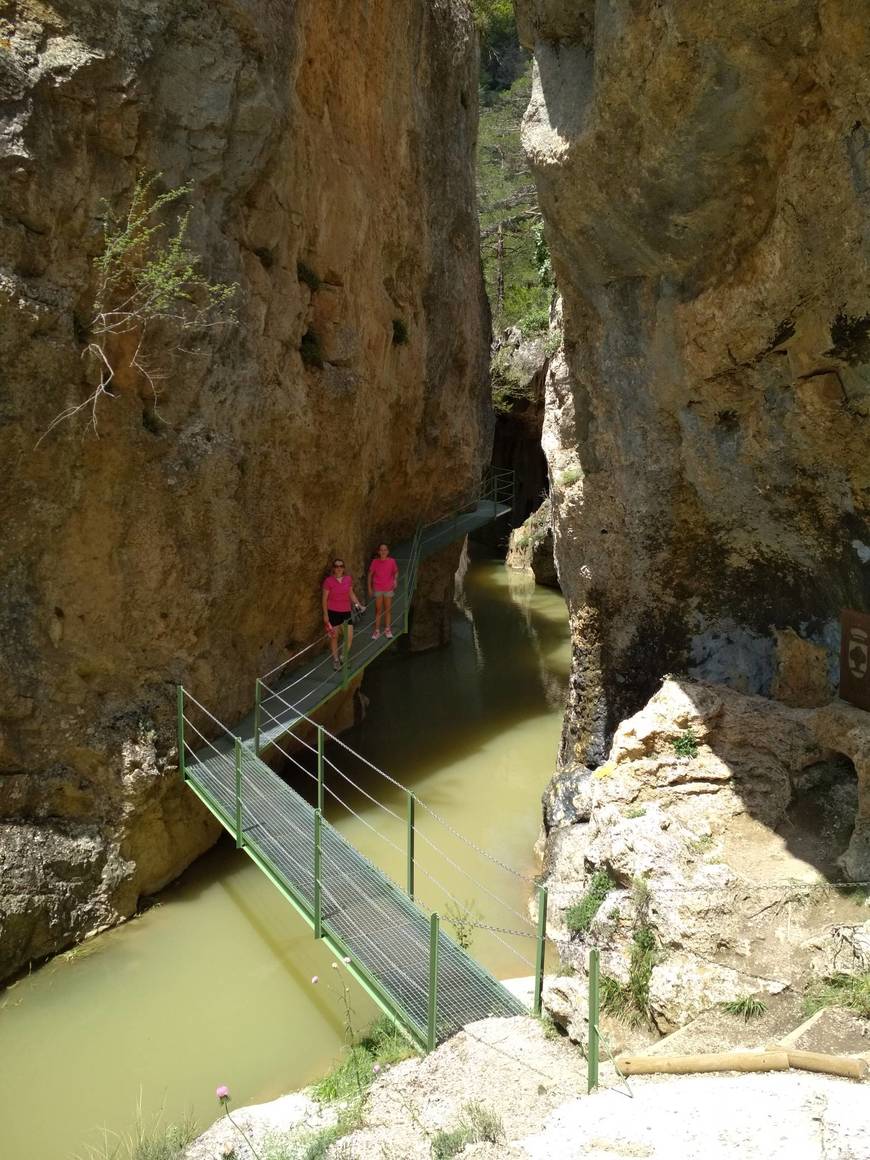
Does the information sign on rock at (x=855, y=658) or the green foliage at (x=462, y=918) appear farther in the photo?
the green foliage at (x=462, y=918)

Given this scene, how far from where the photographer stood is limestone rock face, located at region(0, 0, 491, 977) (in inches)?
294

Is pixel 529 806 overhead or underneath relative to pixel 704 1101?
underneath

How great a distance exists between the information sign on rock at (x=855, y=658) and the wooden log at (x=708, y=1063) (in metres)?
3.21

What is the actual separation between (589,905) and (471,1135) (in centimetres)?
233

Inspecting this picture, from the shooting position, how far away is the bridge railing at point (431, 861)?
25.5 feet

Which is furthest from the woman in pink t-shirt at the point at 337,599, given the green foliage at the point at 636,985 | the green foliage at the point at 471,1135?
the green foliage at the point at 471,1135

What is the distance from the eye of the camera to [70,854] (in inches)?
312

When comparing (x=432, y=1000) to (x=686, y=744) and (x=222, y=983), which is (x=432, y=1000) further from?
(x=222, y=983)

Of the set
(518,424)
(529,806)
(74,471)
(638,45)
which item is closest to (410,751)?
(529,806)

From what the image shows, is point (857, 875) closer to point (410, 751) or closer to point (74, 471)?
point (74, 471)

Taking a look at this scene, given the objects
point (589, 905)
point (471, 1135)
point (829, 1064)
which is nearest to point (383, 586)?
point (589, 905)

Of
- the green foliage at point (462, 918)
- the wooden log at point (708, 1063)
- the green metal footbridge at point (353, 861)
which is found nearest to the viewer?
the wooden log at point (708, 1063)

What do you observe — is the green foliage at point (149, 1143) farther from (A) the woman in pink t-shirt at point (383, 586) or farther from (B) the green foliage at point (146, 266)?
(A) the woman in pink t-shirt at point (383, 586)

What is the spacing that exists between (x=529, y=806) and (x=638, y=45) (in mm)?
8470
